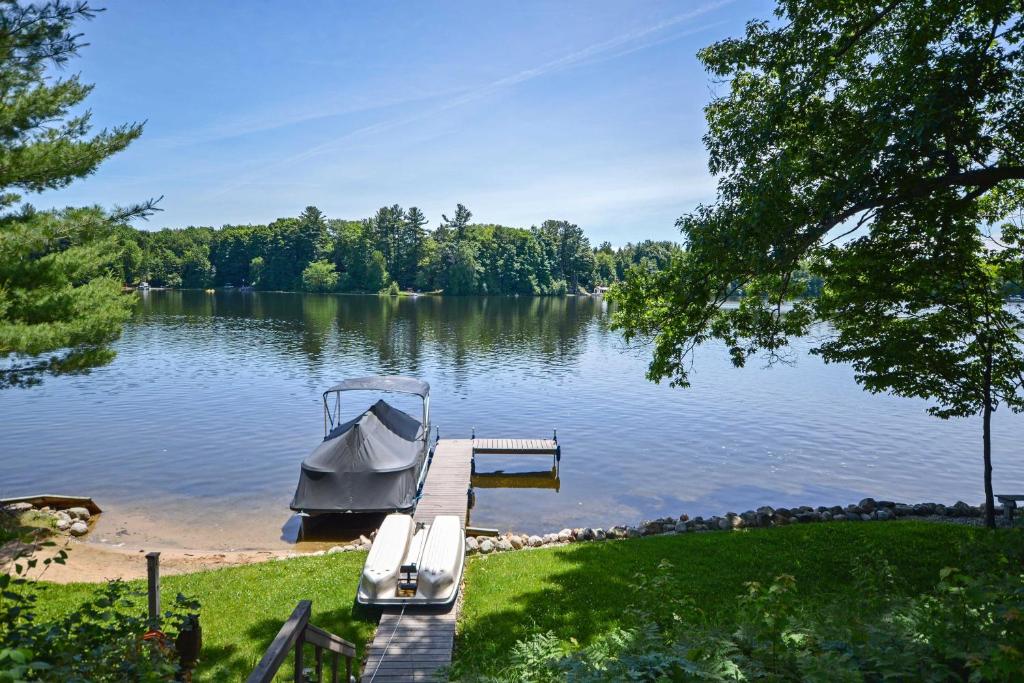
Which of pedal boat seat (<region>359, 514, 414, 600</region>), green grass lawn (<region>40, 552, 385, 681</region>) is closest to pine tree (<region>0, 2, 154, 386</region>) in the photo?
green grass lawn (<region>40, 552, 385, 681</region>)

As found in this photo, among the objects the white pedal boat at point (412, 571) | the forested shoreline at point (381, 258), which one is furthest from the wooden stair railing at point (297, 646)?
the forested shoreline at point (381, 258)

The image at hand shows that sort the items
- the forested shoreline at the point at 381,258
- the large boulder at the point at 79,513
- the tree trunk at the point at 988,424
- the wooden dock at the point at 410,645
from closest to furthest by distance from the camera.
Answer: the wooden dock at the point at 410,645, the tree trunk at the point at 988,424, the large boulder at the point at 79,513, the forested shoreline at the point at 381,258

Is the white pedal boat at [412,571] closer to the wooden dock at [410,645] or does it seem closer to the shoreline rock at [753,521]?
the wooden dock at [410,645]

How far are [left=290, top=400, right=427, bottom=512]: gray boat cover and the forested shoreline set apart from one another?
112 m

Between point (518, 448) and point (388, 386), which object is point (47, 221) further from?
point (518, 448)

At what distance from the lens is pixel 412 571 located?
12047 millimetres

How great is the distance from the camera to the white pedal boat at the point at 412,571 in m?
11.5

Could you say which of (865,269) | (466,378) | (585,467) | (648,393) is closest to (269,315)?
(466,378)

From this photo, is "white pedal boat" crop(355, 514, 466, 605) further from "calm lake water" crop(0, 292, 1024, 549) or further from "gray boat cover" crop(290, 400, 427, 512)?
"calm lake water" crop(0, 292, 1024, 549)

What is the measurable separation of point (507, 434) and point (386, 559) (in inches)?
703

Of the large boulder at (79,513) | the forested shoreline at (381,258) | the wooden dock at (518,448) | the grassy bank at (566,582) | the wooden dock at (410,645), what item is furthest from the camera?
the forested shoreline at (381,258)

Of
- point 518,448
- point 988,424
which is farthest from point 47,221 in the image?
point 988,424

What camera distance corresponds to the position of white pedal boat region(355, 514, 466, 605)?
1154 cm

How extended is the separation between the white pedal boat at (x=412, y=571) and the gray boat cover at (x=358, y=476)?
5518mm
